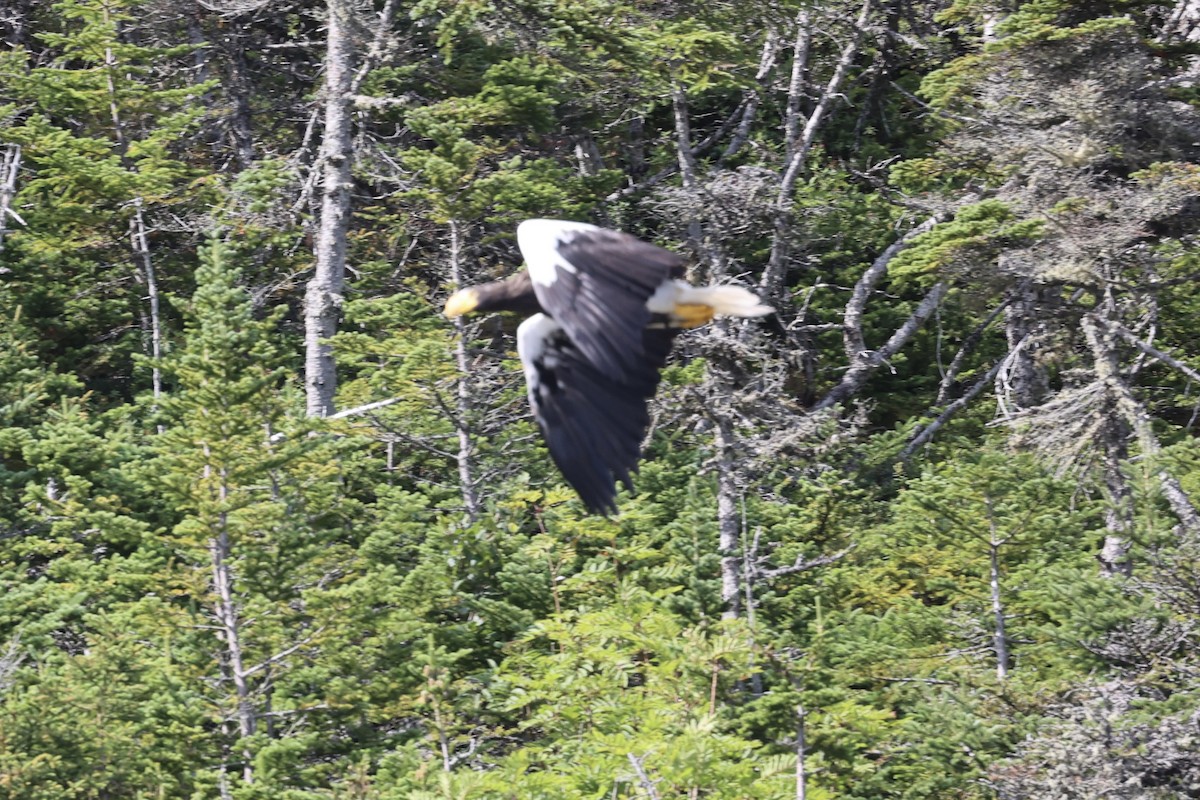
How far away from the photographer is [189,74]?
62.7ft

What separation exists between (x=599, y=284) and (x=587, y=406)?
910mm

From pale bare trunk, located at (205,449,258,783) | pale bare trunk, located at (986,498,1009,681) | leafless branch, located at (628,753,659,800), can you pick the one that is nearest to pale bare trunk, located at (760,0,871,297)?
pale bare trunk, located at (986,498,1009,681)

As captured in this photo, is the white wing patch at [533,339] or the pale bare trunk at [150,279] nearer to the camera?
the white wing patch at [533,339]

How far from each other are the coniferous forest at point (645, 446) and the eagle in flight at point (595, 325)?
95.4 inches

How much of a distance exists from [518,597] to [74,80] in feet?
24.0

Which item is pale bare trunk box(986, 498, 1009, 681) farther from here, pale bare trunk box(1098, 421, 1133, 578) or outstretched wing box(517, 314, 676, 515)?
outstretched wing box(517, 314, 676, 515)

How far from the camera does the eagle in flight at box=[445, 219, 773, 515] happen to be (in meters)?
6.85

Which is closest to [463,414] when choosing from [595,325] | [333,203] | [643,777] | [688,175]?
[333,203]

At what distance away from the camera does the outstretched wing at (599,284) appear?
265 inches

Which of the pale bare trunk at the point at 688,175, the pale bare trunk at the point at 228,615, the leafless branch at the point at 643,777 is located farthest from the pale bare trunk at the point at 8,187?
the leafless branch at the point at 643,777

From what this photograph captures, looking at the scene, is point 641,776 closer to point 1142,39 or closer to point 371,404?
point 371,404

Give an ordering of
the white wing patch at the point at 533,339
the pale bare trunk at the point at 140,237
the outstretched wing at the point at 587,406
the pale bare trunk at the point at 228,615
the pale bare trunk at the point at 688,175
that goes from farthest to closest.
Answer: the pale bare trunk at the point at 140,237
the pale bare trunk at the point at 688,175
the pale bare trunk at the point at 228,615
the white wing patch at the point at 533,339
the outstretched wing at the point at 587,406

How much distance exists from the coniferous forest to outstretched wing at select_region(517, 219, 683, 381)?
3.24 metres

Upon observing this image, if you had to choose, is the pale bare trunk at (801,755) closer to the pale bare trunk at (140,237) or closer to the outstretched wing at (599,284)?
the outstretched wing at (599,284)
